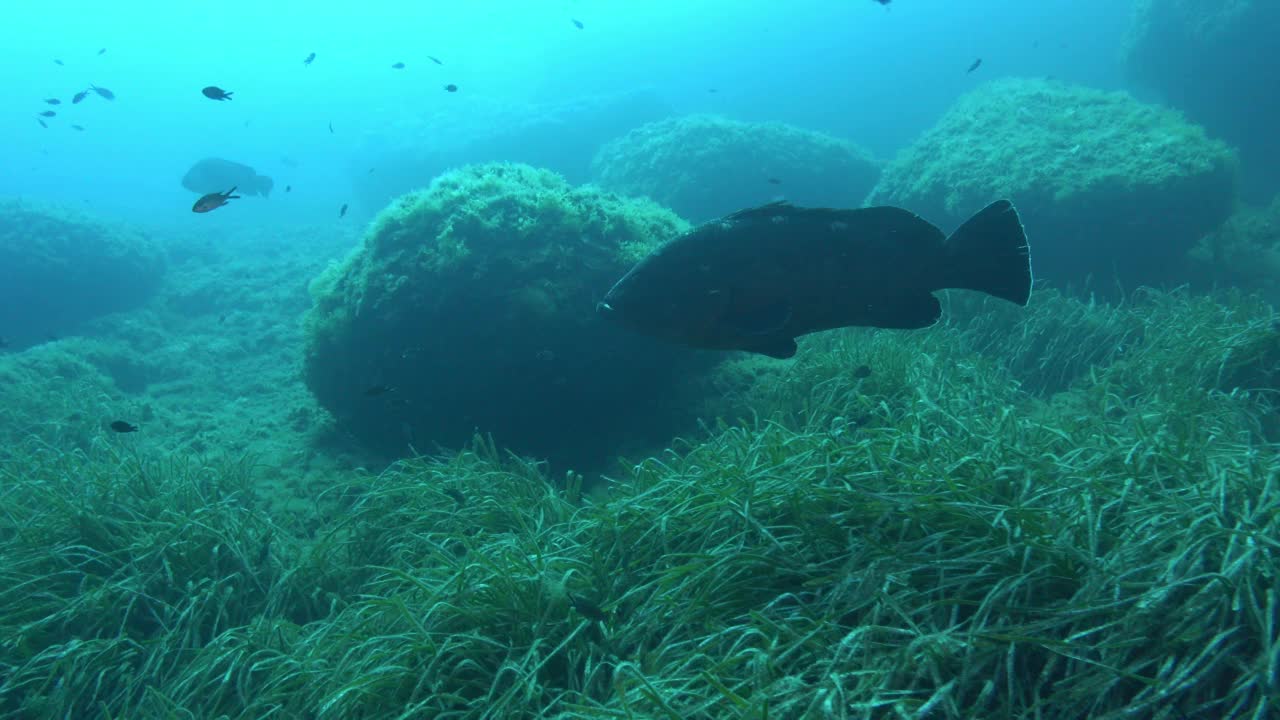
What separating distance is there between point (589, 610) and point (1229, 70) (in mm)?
23598

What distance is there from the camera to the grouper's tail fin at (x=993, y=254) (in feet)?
9.17

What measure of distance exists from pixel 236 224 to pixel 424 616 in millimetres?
33186

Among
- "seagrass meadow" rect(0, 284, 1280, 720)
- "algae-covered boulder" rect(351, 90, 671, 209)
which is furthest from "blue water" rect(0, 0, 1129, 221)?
"seagrass meadow" rect(0, 284, 1280, 720)

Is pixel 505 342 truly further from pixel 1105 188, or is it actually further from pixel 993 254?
pixel 1105 188

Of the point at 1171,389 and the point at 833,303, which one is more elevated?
the point at 833,303

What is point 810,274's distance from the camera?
2797mm

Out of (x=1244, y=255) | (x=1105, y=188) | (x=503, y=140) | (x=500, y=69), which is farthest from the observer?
(x=500, y=69)

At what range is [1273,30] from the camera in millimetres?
15359

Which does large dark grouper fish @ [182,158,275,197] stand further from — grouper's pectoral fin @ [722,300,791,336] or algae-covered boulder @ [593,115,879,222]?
grouper's pectoral fin @ [722,300,791,336]

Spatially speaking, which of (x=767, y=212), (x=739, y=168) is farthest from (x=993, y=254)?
(x=739, y=168)

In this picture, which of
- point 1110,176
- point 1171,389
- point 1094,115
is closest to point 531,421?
point 1171,389

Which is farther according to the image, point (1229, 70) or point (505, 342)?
point (1229, 70)

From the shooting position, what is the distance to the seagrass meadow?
6.42ft

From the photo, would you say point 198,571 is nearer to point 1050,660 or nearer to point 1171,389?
point 1050,660
